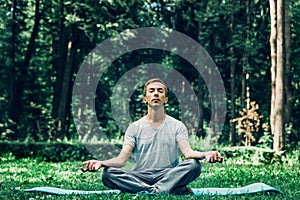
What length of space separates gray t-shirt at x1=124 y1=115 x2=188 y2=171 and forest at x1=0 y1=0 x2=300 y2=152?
34.2ft

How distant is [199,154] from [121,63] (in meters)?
16.7

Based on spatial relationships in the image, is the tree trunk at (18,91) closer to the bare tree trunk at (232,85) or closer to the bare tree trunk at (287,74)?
the bare tree trunk at (232,85)

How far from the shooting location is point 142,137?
5305 millimetres

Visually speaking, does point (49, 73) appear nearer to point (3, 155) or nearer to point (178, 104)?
point (178, 104)

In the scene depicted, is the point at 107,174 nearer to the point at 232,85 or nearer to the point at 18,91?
the point at 232,85

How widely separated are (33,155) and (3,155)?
84 centimetres

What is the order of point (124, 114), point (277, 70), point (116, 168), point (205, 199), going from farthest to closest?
point (124, 114)
point (277, 70)
point (116, 168)
point (205, 199)

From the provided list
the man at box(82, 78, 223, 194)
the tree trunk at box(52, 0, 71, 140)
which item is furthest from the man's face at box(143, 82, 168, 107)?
the tree trunk at box(52, 0, 71, 140)

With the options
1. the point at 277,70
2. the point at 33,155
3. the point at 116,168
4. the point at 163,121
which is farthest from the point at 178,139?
the point at 33,155

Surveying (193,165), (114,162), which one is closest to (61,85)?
(114,162)

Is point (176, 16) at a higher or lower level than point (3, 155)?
higher

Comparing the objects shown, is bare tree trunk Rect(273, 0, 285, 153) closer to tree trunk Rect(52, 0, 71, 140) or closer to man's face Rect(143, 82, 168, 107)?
man's face Rect(143, 82, 168, 107)

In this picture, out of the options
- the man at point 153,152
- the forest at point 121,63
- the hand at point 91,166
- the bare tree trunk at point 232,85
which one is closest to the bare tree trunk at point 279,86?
the forest at point 121,63

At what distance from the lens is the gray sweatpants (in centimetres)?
497
